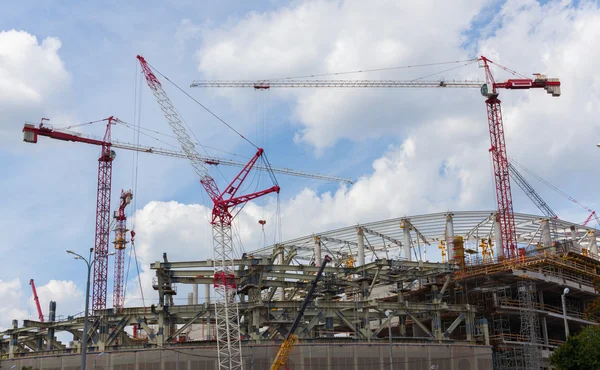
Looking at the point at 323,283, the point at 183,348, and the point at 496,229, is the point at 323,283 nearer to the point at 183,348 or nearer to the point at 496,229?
the point at 183,348

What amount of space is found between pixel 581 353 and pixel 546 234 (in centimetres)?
5010

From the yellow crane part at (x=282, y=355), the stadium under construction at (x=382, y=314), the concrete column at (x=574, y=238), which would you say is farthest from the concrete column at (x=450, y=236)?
the yellow crane part at (x=282, y=355)

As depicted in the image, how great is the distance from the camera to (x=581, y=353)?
64.9 meters

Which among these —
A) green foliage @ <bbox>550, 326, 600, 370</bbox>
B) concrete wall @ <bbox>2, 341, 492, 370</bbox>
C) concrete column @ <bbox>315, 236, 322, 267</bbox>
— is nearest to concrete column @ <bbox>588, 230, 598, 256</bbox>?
concrete wall @ <bbox>2, 341, 492, 370</bbox>

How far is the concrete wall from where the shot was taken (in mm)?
84688

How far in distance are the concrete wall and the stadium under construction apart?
0.41ft

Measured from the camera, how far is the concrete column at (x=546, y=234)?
111062 millimetres

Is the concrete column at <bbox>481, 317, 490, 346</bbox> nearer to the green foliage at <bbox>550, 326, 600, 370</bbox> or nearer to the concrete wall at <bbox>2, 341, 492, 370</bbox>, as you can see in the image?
the concrete wall at <bbox>2, 341, 492, 370</bbox>

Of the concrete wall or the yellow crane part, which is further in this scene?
the concrete wall

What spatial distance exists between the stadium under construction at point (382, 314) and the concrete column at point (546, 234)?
17 centimetres

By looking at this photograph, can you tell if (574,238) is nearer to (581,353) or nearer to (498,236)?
(498,236)

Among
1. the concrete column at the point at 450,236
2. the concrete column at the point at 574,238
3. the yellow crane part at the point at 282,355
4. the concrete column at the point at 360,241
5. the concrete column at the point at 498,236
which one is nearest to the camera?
the yellow crane part at the point at 282,355

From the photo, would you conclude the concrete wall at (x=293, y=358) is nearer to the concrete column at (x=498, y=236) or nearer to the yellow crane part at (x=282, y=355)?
the yellow crane part at (x=282, y=355)

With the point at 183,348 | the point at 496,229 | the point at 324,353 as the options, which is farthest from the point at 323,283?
the point at 496,229
